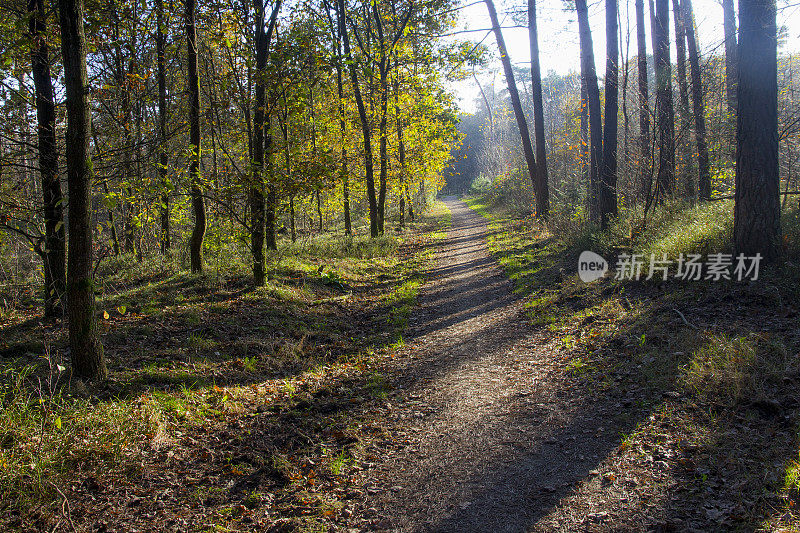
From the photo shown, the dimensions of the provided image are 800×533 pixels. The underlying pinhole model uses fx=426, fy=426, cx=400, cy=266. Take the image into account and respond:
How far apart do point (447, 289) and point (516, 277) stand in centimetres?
174

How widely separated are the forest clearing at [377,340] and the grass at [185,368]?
1.4 inches

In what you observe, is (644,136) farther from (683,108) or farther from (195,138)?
(195,138)

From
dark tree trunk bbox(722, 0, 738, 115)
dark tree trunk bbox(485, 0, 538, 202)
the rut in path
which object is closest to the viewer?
the rut in path

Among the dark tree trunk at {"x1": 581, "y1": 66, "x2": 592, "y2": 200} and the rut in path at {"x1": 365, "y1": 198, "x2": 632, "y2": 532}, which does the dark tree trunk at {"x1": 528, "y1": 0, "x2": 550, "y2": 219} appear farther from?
the rut in path at {"x1": 365, "y1": 198, "x2": 632, "y2": 532}

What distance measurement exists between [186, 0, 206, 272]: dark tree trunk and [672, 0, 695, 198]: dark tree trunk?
10.6 meters

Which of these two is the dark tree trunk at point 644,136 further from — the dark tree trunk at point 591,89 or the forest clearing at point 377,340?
the dark tree trunk at point 591,89

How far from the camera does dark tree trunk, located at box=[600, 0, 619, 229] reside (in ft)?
34.4

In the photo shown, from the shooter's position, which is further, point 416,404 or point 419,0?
point 419,0

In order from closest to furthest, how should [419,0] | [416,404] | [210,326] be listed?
[416,404] → [210,326] → [419,0]

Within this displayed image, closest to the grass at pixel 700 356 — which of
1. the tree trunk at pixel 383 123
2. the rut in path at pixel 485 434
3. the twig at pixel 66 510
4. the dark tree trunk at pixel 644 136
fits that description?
the rut in path at pixel 485 434

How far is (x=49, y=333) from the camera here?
642cm

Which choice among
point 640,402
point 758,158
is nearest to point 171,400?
point 640,402

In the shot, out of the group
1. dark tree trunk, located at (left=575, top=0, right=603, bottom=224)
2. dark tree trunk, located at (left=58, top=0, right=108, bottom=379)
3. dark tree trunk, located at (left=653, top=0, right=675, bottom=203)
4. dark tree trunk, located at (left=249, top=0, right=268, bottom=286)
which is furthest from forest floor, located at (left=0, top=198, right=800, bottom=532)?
dark tree trunk, located at (left=575, top=0, right=603, bottom=224)

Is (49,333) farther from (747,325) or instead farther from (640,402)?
(747,325)
